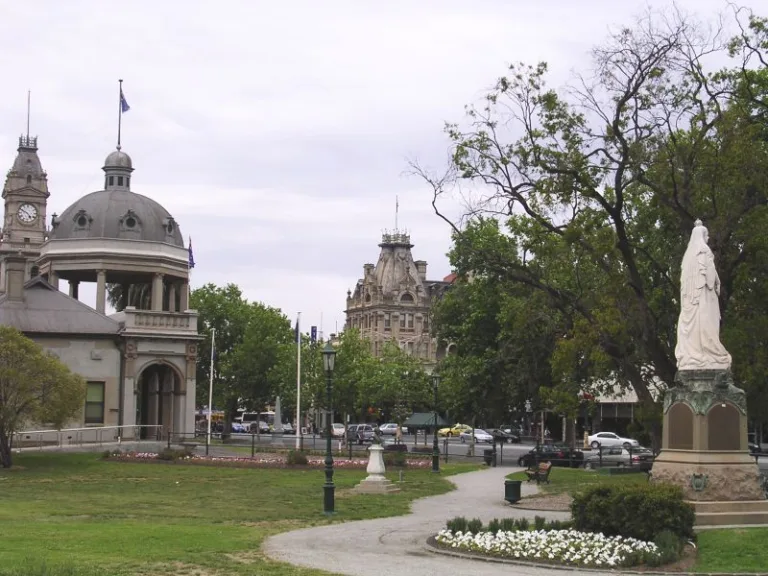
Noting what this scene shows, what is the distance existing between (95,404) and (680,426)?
3494 centimetres

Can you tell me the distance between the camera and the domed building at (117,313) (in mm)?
51312

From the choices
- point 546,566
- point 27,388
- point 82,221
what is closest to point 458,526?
point 546,566

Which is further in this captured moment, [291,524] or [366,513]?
[366,513]

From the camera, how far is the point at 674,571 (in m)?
17.6

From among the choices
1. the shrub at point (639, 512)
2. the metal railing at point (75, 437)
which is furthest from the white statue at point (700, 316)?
the metal railing at point (75, 437)

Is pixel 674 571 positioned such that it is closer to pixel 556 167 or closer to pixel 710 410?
pixel 710 410

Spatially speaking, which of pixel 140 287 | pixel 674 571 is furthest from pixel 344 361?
pixel 674 571

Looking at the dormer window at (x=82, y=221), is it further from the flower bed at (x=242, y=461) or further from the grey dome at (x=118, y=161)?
the flower bed at (x=242, y=461)

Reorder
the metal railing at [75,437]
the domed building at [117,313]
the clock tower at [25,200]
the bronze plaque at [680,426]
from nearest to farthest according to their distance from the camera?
the bronze plaque at [680,426] < the metal railing at [75,437] < the domed building at [117,313] < the clock tower at [25,200]

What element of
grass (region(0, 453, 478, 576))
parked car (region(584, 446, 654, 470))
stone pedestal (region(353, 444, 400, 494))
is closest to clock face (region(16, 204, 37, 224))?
grass (region(0, 453, 478, 576))

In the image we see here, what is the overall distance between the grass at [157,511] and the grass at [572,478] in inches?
125

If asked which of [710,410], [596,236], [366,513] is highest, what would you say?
[596,236]

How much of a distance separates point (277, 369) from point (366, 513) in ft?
199

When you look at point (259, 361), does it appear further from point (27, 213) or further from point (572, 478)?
point (572, 478)
